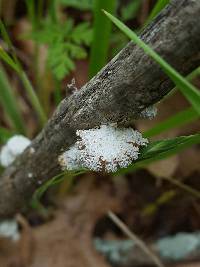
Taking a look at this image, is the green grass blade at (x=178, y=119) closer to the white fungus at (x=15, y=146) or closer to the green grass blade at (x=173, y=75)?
the white fungus at (x=15, y=146)

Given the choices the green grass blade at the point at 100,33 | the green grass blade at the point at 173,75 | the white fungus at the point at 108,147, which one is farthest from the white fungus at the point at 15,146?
the green grass blade at the point at 173,75

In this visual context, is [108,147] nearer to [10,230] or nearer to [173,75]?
[173,75]

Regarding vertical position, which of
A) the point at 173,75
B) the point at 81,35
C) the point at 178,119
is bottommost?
the point at 173,75

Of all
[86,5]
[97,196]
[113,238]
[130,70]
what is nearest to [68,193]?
[97,196]

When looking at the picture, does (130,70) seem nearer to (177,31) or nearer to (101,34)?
(177,31)

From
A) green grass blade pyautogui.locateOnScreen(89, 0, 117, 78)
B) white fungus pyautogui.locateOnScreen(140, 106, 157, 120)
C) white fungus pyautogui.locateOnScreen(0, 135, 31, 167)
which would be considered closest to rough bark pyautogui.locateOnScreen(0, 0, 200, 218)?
white fungus pyautogui.locateOnScreen(140, 106, 157, 120)

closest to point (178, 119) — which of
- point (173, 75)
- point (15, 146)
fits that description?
point (15, 146)
